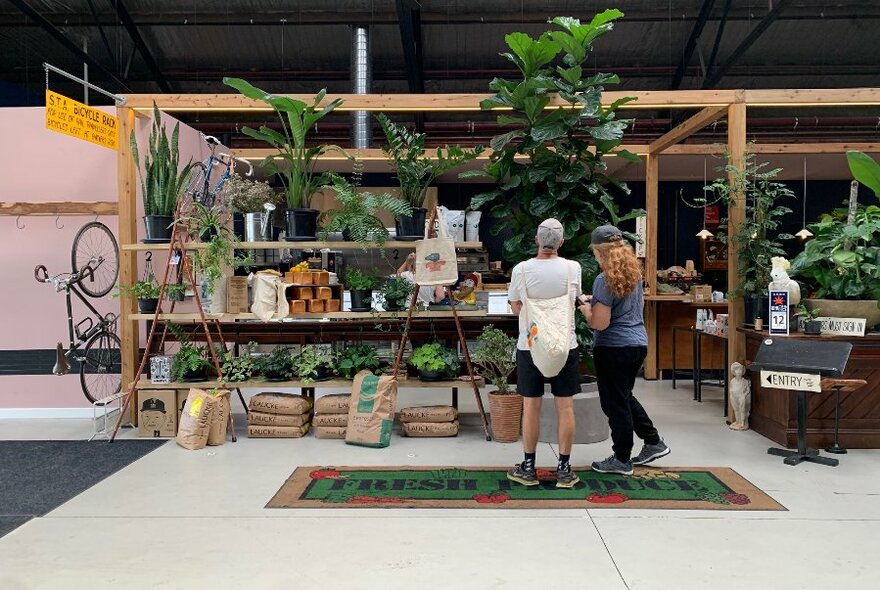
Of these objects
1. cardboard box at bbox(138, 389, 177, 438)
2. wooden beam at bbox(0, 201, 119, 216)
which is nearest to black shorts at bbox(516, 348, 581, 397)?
cardboard box at bbox(138, 389, 177, 438)

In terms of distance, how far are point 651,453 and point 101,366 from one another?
4.72 m

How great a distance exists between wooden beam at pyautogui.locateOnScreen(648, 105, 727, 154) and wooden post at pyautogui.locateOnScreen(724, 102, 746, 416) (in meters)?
0.15

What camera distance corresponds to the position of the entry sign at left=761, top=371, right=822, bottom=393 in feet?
14.0

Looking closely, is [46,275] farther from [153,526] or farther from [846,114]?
[846,114]

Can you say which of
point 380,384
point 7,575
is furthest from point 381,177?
point 7,575

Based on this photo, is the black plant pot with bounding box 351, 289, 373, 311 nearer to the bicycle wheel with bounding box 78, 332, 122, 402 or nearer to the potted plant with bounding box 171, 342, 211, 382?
the potted plant with bounding box 171, 342, 211, 382

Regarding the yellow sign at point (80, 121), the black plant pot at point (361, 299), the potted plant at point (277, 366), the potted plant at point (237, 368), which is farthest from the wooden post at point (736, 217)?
the yellow sign at point (80, 121)

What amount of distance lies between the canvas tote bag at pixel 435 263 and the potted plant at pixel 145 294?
7.30ft

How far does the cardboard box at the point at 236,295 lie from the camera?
5.43 m

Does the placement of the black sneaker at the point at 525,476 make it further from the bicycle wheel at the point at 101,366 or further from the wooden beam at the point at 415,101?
the bicycle wheel at the point at 101,366

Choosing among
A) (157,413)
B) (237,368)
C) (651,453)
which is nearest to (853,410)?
(651,453)

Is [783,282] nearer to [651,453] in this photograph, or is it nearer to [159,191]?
[651,453]

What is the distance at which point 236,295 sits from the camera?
5445 mm

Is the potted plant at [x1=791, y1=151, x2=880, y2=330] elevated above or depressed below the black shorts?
above
